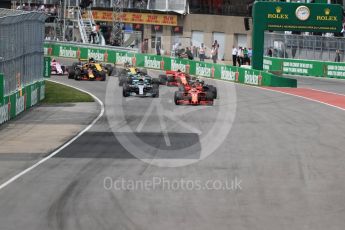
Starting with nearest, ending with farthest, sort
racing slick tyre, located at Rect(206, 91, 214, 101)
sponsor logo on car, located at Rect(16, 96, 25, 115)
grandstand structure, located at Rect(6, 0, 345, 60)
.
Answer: sponsor logo on car, located at Rect(16, 96, 25, 115) → racing slick tyre, located at Rect(206, 91, 214, 101) → grandstand structure, located at Rect(6, 0, 345, 60)

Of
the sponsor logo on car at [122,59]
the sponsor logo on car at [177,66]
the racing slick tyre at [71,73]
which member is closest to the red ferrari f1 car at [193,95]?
the racing slick tyre at [71,73]

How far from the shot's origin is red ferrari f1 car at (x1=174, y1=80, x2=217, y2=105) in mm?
31000

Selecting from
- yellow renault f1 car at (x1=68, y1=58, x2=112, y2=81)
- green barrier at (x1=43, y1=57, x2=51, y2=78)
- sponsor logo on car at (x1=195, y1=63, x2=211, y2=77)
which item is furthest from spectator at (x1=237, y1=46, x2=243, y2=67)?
green barrier at (x1=43, y1=57, x2=51, y2=78)

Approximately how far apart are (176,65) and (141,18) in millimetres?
24793

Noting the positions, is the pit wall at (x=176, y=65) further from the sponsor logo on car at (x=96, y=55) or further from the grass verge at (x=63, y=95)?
A: the grass verge at (x=63, y=95)

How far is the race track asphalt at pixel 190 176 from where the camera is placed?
1269 centimetres

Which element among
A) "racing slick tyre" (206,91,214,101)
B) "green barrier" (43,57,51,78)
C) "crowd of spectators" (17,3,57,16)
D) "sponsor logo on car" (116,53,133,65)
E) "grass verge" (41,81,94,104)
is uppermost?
"crowd of spectators" (17,3,57,16)

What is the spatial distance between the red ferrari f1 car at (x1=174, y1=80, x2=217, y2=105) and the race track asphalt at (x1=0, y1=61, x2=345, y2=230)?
2.25 meters

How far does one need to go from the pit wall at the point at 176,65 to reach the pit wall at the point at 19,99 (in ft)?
45.6

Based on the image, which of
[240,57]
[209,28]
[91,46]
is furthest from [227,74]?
[209,28]

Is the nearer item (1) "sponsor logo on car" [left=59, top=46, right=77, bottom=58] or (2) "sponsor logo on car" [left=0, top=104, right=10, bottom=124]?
(2) "sponsor logo on car" [left=0, top=104, right=10, bottom=124]

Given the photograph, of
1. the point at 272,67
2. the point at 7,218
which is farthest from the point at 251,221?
the point at 272,67

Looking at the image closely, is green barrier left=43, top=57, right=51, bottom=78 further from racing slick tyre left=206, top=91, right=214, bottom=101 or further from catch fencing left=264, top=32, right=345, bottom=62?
catch fencing left=264, top=32, right=345, bottom=62

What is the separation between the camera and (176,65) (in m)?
49.8
